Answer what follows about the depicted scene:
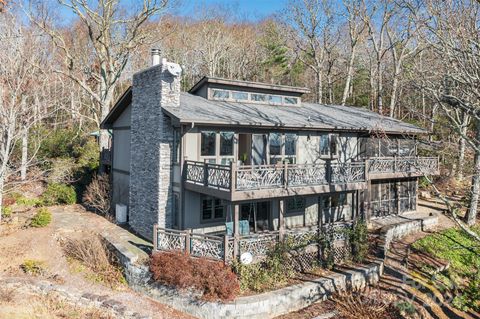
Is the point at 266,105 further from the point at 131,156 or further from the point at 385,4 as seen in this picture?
the point at 385,4

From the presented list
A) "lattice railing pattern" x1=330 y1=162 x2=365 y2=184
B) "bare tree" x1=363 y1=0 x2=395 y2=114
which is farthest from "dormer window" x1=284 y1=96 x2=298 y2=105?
"bare tree" x1=363 y1=0 x2=395 y2=114

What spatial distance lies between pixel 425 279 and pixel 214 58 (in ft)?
110

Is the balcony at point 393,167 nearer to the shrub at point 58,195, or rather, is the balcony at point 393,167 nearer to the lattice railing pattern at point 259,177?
the lattice railing pattern at point 259,177

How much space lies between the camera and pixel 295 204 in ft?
59.6

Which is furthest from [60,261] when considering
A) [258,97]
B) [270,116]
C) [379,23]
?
[379,23]

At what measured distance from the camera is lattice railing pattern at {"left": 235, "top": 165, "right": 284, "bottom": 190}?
1326cm

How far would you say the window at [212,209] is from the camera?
1576cm

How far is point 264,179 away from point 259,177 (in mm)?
274

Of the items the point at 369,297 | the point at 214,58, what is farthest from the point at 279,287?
the point at 214,58

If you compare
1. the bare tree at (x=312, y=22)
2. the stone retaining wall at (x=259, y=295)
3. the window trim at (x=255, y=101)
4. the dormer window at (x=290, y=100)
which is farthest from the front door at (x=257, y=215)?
the bare tree at (x=312, y=22)

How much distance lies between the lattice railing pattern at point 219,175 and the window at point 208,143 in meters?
1.74

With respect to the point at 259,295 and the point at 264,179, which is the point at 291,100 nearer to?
the point at 264,179

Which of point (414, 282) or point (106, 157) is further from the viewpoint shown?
point (106, 157)

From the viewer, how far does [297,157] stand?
58.7ft
